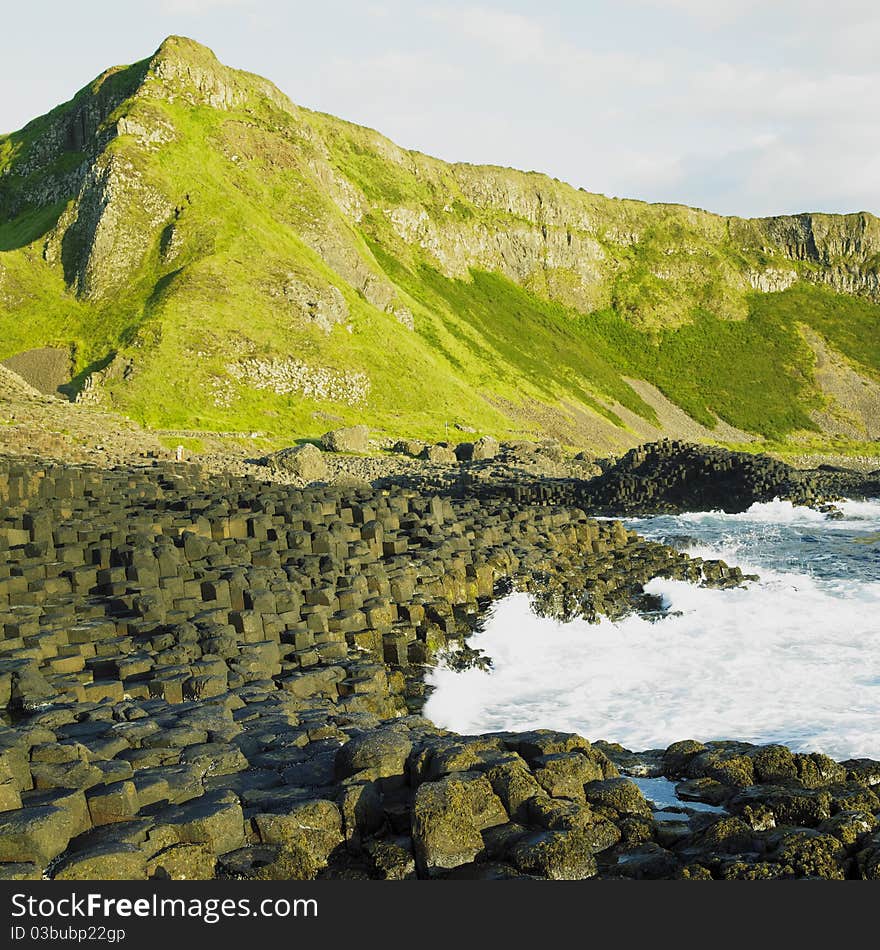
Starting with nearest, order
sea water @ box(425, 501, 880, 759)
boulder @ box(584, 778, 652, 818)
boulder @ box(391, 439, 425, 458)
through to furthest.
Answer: boulder @ box(584, 778, 652, 818)
sea water @ box(425, 501, 880, 759)
boulder @ box(391, 439, 425, 458)

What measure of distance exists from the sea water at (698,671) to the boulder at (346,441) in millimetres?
34520

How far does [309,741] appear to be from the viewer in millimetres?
11805

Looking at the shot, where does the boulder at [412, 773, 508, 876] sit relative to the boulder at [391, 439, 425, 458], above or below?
below

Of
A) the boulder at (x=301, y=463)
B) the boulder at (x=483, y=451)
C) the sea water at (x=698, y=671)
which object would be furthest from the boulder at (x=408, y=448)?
the sea water at (x=698, y=671)

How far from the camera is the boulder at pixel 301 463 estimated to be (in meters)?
48.4

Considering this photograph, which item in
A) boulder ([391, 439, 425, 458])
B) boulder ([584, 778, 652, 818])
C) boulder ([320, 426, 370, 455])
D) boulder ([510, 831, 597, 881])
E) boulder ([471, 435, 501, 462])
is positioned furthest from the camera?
boulder ([391, 439, 425, 458])

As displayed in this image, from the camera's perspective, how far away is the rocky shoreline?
8758 millimetres

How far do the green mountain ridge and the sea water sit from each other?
44.7 metres

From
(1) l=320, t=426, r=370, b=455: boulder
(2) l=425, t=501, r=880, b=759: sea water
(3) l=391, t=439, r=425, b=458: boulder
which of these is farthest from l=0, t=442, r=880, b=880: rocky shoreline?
(3) l=391, t=439, r=425, b=458: boulder

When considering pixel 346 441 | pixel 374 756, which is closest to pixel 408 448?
pixel 346 441

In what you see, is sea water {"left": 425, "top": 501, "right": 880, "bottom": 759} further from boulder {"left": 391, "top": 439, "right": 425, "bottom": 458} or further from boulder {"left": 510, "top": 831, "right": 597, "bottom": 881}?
boulder {"left": 391, "top": 439, "right": 425, "bottom": 458}

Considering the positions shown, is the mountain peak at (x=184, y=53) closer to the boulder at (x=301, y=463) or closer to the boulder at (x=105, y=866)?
the boulder at (x=301, y=463)

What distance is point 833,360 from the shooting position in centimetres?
16038

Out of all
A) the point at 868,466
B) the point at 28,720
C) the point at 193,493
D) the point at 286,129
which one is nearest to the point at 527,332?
the point at 286,129
